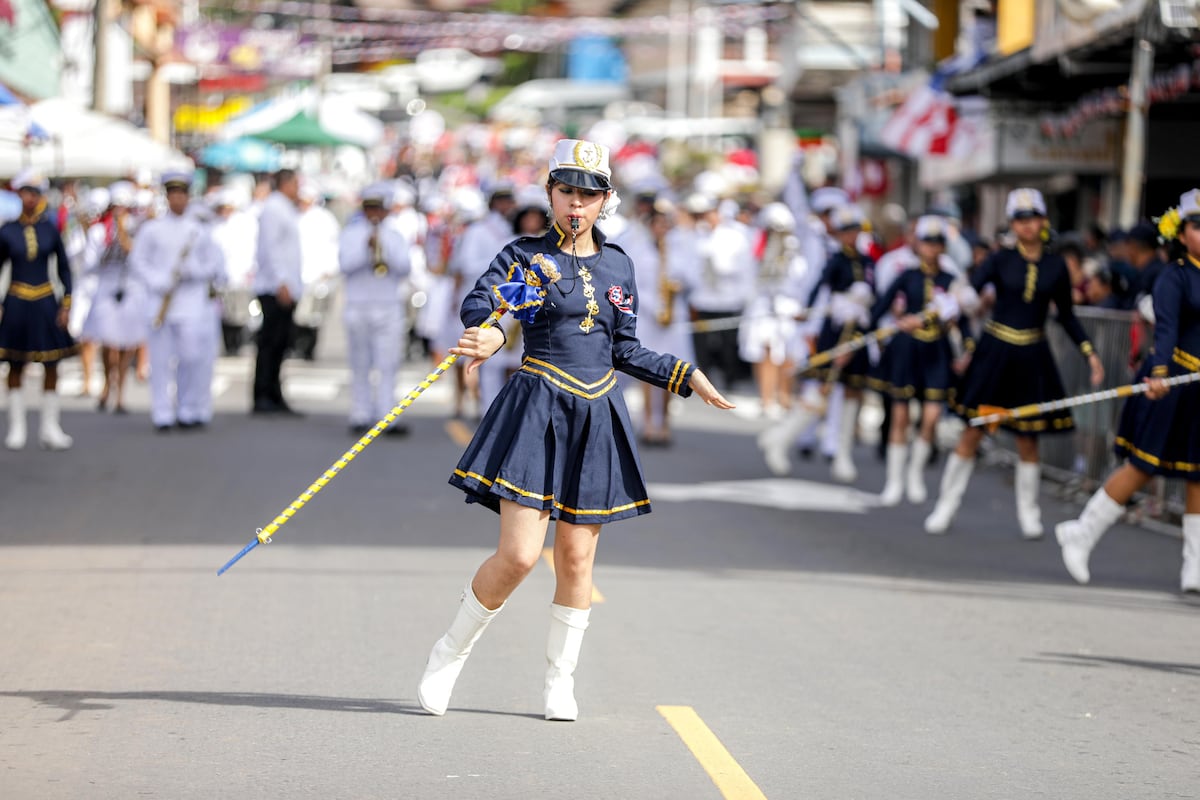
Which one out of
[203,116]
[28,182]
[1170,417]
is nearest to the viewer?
[1170,417]

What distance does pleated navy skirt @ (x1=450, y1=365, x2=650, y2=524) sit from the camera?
6.97 metres

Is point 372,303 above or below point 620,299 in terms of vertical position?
below

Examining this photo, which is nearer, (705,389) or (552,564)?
(705,389)

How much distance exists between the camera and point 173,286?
1789cm

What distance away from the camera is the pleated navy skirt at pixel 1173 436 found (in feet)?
35.1

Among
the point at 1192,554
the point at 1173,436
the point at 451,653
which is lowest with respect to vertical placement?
the point at 1192,554

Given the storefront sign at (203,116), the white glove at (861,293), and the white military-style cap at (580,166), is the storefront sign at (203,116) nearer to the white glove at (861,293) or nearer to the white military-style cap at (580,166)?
the white glove at (861,293)

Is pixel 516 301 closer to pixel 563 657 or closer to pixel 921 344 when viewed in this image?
pixel 563 657

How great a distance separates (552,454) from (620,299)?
626mm

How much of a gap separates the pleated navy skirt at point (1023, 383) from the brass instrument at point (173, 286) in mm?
8149

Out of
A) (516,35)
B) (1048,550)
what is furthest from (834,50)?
(1048,550)

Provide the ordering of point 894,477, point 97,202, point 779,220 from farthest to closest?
point 97,202, point 779,220, point 894,477

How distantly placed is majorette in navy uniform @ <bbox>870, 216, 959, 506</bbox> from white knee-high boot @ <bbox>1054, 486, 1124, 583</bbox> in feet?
11.6

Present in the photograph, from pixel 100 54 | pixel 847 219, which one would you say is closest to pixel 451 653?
pixel 847 219
